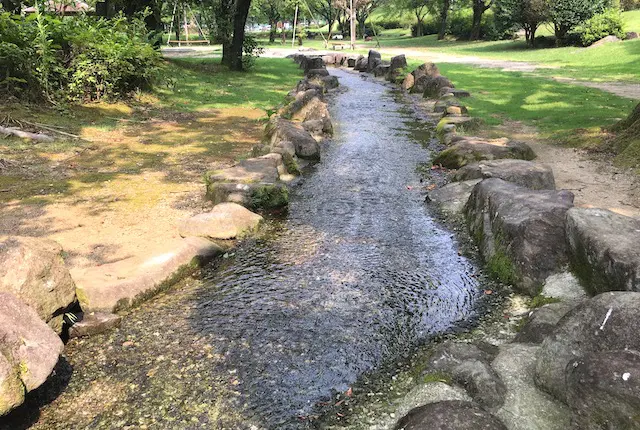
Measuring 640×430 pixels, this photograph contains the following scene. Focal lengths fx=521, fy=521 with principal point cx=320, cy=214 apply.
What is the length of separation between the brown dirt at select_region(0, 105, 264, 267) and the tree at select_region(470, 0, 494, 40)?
126ft

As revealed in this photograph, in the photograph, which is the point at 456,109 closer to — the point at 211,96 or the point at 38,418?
the point at 211,96

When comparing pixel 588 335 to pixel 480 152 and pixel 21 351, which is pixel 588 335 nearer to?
pixel 21 351

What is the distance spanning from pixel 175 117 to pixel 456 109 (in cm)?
712

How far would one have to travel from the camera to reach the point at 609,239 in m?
4.14

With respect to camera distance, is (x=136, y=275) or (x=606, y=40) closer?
(x=136, y=275)

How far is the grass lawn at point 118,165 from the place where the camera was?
615 centimetres

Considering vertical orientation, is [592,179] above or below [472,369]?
above

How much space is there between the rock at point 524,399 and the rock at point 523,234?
1.34 metres

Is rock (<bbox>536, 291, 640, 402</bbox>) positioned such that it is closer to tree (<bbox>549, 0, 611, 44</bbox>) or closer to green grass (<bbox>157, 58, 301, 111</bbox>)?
green grass (<bbox>157, 58, 301, 111</bbox>)

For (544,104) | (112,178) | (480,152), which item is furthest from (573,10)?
(112,178)

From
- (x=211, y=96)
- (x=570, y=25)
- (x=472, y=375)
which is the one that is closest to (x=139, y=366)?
(x=472, y=375)

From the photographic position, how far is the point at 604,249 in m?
4.09

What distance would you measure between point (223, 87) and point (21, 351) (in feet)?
53.7

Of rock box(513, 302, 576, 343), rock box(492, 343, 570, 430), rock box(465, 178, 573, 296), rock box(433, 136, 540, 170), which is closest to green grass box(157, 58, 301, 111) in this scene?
rock box(433, 136, 540, 170)
